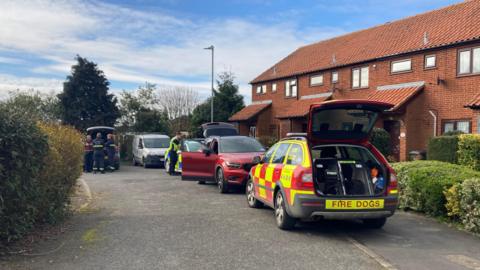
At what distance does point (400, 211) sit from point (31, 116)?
273 inches

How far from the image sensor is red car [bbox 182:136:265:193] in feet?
37.1

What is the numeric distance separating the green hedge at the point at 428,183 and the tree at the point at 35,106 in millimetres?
6708

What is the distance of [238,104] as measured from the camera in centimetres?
3831

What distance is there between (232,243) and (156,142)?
53.9 feet

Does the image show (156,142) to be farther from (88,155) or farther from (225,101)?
(225,101)

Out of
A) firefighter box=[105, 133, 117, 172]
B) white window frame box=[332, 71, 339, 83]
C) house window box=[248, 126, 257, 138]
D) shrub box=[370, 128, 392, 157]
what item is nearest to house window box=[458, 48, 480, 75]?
shrub box=[370, 128, 392, 157]

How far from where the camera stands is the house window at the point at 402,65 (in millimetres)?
20156

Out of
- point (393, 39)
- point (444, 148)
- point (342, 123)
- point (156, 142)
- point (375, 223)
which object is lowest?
point (375, 223)

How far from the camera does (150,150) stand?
68.9ft

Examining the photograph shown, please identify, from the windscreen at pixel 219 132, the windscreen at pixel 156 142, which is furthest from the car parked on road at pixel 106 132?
the windscreen at pixel 219 132

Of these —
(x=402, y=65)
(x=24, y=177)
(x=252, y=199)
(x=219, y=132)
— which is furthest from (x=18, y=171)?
(x=402, y=65)

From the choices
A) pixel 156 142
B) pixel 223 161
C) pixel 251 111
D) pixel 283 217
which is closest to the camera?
pixel 283 217

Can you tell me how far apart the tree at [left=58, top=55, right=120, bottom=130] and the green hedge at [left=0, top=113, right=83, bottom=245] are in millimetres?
25325

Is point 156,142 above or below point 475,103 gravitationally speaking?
below
